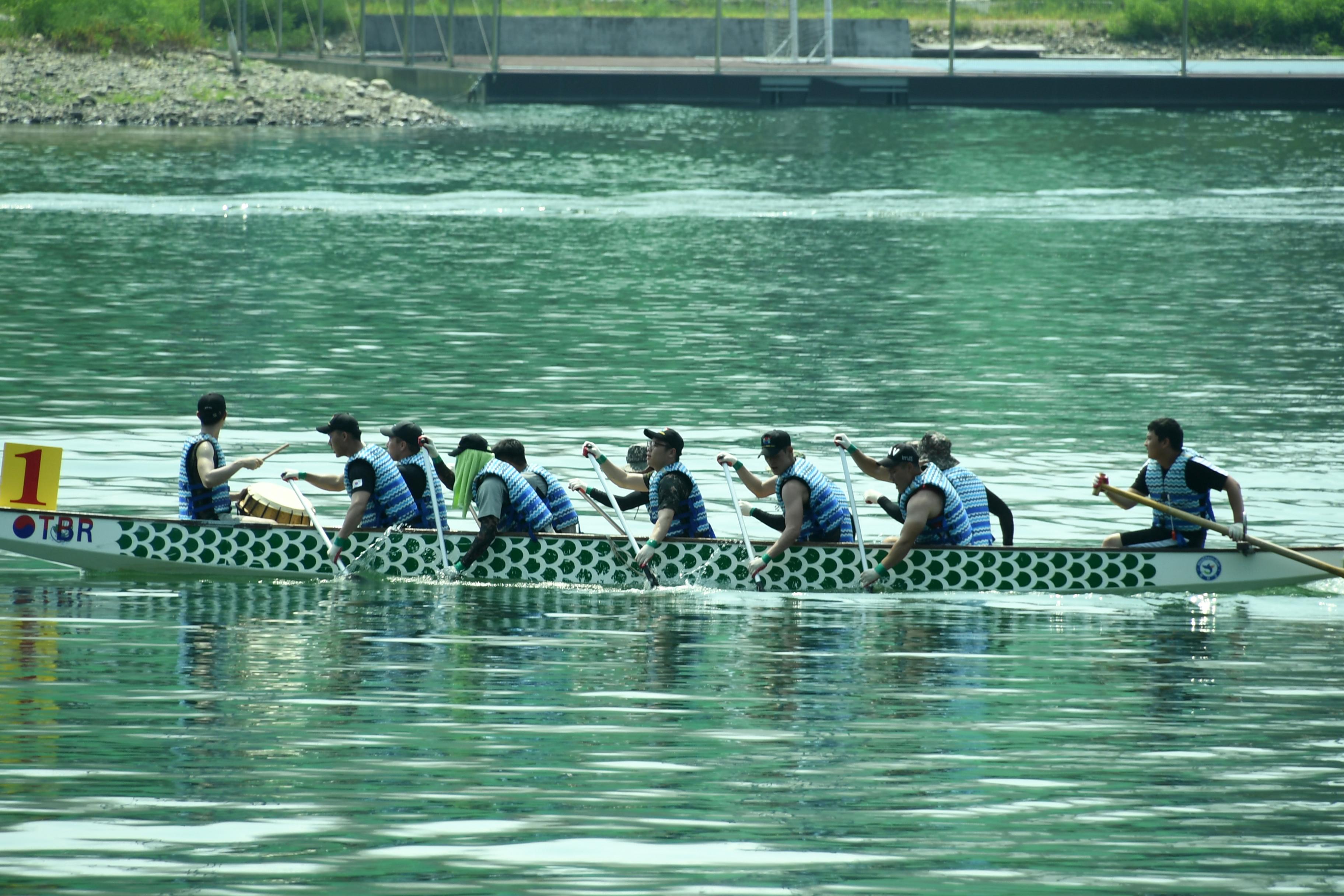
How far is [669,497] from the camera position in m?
19.7

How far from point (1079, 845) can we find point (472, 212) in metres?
54.8

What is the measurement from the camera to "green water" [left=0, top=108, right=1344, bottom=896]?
40.8ft

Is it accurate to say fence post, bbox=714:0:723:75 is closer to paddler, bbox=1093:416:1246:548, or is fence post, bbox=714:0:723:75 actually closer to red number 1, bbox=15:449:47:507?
paddler, bbox=1093:416:1246:548

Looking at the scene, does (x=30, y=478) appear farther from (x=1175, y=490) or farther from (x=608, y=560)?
(x=1175, y=490)

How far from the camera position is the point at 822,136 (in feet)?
285

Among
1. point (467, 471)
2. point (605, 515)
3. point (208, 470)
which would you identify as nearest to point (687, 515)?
point (605, 515)

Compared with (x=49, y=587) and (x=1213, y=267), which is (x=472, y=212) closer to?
(x=1213, y=267)

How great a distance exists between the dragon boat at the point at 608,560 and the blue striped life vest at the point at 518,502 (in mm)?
229

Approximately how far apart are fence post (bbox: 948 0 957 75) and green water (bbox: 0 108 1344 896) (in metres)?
30.1

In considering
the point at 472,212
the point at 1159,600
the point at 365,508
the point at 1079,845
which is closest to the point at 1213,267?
the point at 472,212

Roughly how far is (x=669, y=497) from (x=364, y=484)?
11.1 ft

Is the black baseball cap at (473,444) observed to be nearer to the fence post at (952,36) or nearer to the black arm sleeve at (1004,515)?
the black arm sleeve at (1004,515)

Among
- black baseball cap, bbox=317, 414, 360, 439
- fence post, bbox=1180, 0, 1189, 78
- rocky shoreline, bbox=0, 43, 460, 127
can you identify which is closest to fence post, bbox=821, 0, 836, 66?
fence post, bbox=1180, 0, 1189, 78

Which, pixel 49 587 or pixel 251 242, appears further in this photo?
pixel 251 242
